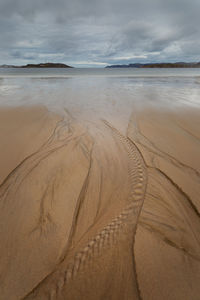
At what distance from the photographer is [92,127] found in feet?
17.0

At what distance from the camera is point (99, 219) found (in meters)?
2.15

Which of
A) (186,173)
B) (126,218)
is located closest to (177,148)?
(186,173)

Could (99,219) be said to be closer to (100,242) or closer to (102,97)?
(100,242)

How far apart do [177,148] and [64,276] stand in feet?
11.8

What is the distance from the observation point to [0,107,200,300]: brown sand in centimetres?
157

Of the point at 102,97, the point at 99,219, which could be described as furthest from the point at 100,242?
the point at 102,97

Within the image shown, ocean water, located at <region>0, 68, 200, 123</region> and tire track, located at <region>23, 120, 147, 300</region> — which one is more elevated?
ocean water, located at <region>0, 68, 200, 123</region>

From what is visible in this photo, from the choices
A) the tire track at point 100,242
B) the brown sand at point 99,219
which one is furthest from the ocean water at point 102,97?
the tire track at point 100,242

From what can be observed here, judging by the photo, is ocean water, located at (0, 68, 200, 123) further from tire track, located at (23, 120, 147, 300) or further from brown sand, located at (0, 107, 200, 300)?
tire track, located at (23, 120, 147, 300)

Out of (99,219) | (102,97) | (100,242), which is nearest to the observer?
(100,242)

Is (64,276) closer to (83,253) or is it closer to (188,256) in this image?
(83,253)

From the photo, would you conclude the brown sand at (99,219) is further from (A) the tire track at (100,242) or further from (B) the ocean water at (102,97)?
(B) the ocean water at (102,97)

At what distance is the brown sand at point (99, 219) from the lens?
1.57m

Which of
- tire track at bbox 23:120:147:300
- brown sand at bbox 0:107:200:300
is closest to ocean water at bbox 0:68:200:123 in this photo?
brown sand at bbox 0:107:200:300
